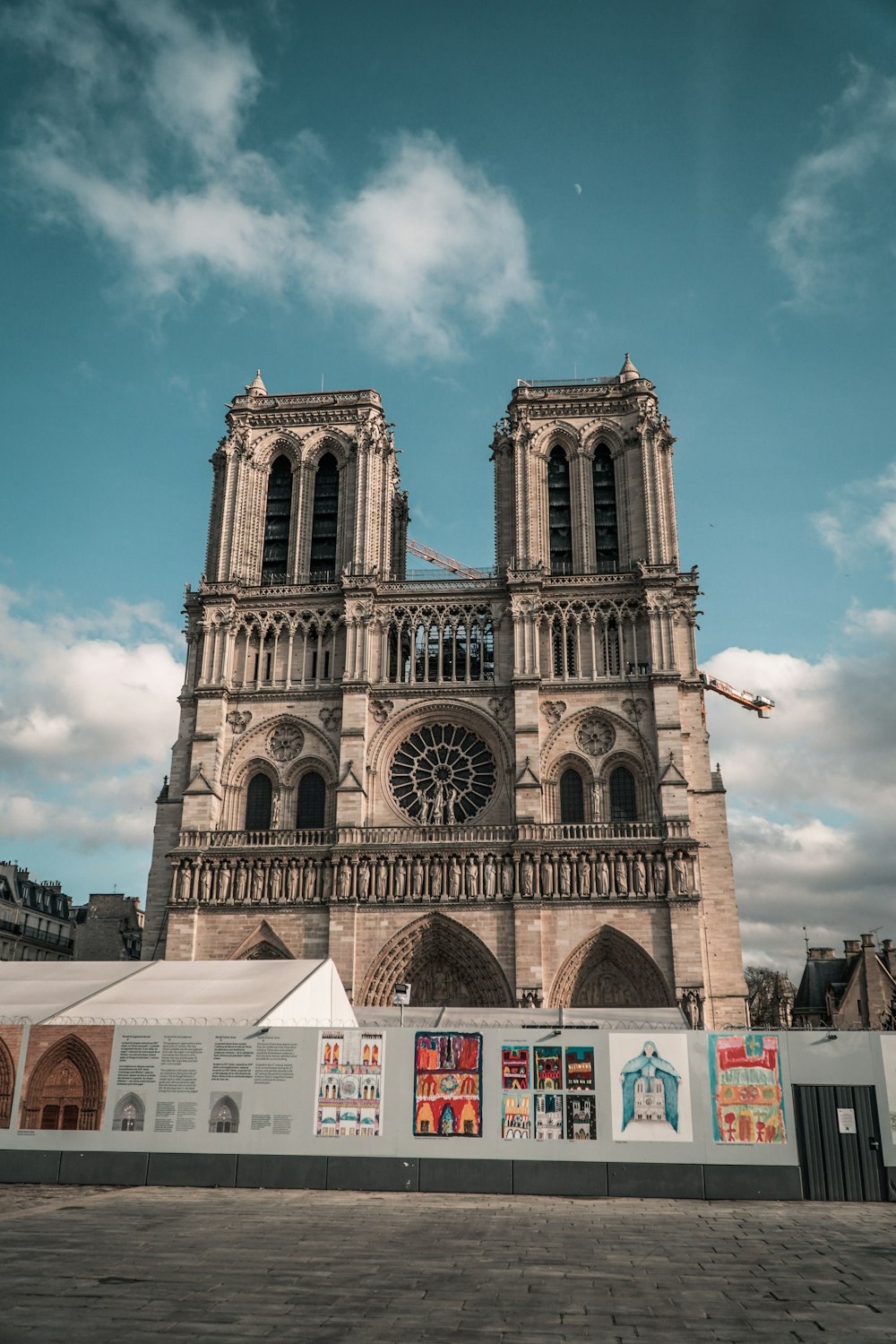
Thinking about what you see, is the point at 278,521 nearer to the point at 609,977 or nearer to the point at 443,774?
the point at 443,774

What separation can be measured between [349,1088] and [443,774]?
75.4 feet

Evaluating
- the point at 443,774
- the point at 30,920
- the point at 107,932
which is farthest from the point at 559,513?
the point at 30,920

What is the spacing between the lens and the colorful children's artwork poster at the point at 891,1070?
53.9 ft

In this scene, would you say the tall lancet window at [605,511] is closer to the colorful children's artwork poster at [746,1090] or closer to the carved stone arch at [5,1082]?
the colorful children's artwork poster at [746,1090]

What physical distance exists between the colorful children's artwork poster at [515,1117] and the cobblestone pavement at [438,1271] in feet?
4.25

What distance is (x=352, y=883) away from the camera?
36812 mm

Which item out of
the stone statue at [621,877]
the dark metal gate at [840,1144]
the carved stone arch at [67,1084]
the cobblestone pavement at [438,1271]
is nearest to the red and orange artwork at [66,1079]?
the carved stone arch at [67,1084]

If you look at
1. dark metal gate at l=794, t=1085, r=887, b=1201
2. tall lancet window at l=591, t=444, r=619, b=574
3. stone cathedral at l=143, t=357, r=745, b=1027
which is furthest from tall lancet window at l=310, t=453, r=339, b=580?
dark metal gate at l=794, t=1085, r=887, b=1201

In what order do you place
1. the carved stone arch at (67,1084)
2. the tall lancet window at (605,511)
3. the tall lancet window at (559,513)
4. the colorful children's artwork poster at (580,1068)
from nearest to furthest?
the colorful children's artwork poster at (580,1068) → the carved stone arch at (67,1084) → the tall lancet window at (605,511) → the tall lancet window at (559,513)

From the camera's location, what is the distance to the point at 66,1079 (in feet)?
59.2

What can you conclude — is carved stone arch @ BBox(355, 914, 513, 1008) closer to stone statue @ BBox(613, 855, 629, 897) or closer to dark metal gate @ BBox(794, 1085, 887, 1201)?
stone statue @ BBox(613, 855, 629, 897)

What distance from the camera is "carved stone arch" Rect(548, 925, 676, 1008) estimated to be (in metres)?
35.2

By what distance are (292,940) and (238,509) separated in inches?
688

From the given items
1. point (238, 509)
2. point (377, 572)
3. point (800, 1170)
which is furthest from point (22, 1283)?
point (238, 509)
